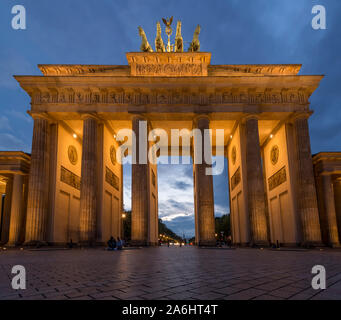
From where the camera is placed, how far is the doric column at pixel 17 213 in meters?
25.0

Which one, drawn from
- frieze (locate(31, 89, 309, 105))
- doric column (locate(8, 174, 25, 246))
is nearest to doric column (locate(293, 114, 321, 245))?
frieze (locate(31, 89, 309, 105))

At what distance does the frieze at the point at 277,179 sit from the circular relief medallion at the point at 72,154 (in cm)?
2191

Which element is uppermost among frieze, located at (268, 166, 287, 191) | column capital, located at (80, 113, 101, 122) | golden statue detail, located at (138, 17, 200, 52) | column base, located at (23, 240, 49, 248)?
golden statue detail, located at (138, 17, 200, 52)

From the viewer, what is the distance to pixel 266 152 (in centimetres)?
3269

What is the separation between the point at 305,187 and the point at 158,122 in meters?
15.3

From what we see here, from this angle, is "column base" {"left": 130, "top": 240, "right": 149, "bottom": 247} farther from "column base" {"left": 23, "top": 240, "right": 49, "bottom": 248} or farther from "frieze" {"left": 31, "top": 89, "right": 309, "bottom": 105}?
"frieze" {"left": 31, "top": 89, "right": 309, "bottom": 105}

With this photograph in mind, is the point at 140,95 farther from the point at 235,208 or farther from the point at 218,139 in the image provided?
the point at 235,208

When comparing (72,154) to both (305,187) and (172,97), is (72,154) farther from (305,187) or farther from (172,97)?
(305,187)

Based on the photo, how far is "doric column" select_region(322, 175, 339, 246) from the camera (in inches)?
978

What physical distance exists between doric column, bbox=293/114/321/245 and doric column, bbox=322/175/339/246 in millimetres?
3171

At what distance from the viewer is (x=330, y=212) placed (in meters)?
25.9

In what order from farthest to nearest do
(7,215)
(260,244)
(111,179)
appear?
(111,179) → (7,215) → (260,244)

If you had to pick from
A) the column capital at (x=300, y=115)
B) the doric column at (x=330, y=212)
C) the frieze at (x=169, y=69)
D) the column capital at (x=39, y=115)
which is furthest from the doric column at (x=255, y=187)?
the column capital at (x=39, y=115)

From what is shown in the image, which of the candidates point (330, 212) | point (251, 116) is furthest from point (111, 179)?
point (330, 212)
